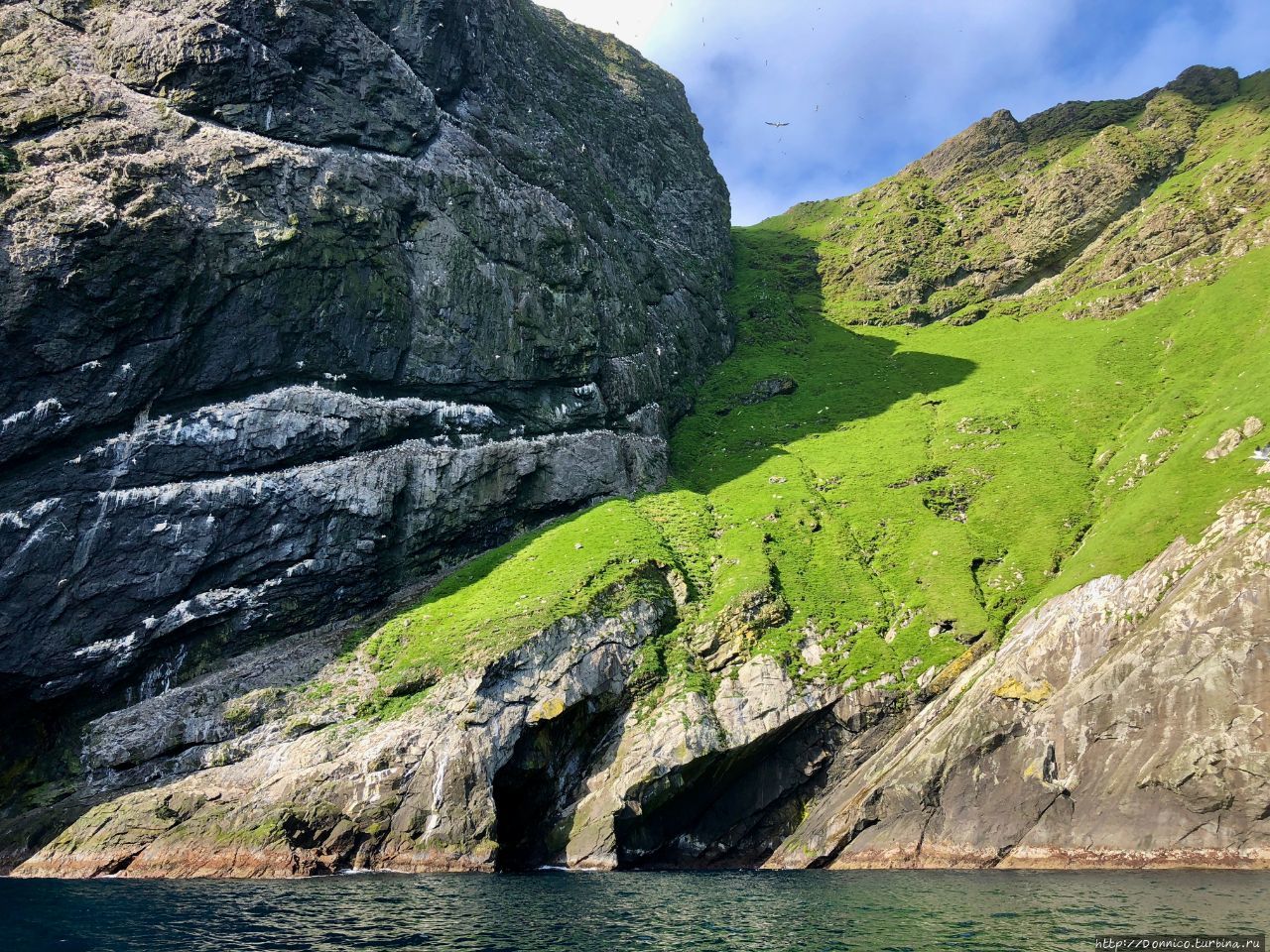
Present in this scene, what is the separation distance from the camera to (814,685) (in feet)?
145

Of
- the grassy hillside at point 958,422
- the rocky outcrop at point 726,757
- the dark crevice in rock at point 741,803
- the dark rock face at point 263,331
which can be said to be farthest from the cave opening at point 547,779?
the dark rock face at point 263,331

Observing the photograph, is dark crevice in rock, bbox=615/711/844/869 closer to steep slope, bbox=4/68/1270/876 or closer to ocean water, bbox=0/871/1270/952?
steep slope, bbox=4/68/1270/876

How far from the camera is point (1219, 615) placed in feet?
112

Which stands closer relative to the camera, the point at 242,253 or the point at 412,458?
the point at 242,253

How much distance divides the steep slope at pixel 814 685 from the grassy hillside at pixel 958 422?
1.12 ft

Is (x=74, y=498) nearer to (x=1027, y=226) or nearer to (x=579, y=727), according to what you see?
(x=579, y=727)

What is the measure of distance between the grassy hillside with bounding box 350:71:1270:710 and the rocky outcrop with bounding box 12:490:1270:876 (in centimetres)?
241

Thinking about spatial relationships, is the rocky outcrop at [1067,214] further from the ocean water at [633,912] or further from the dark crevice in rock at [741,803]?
the ocean water at [633,912]

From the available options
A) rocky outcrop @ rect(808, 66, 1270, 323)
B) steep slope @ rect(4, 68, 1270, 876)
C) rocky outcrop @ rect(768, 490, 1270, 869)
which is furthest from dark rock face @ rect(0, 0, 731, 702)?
rocky outcrop @ rect(808, 66, 1270, 323)

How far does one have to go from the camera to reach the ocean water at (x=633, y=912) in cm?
2191

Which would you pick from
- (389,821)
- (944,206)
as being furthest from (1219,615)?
(944,206)

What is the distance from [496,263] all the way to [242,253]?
66.5 feet

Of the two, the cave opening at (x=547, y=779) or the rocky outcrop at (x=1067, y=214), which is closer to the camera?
the cave opening at (x=547, y=779)

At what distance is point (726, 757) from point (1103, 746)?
1756cm
